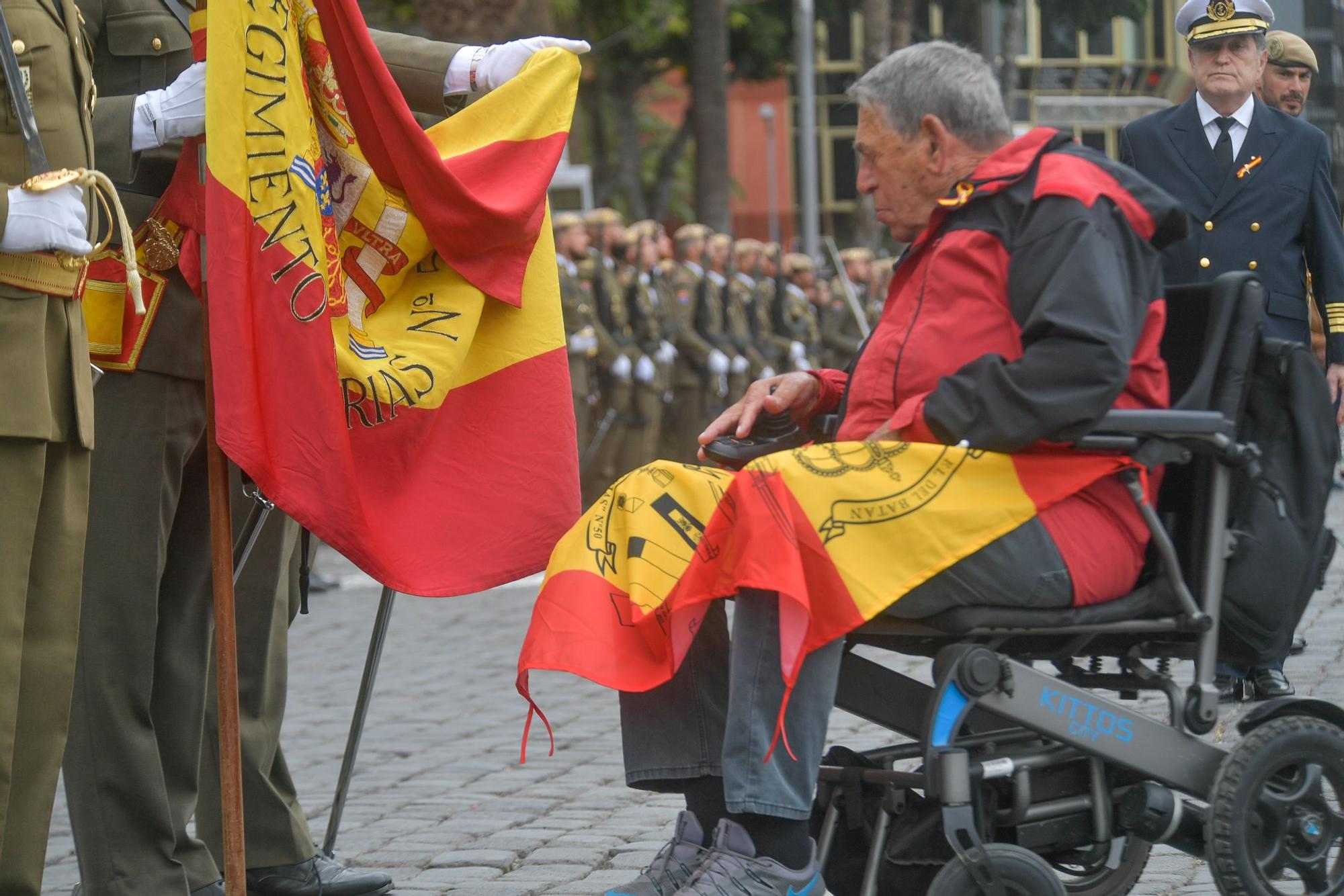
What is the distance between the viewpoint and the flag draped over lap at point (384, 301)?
139 inches

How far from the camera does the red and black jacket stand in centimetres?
321

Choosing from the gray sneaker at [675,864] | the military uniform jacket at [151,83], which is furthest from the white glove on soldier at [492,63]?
the gray sneaker at [675,864]

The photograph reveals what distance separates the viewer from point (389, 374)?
3.83 meters

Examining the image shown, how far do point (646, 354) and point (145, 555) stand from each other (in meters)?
12.5

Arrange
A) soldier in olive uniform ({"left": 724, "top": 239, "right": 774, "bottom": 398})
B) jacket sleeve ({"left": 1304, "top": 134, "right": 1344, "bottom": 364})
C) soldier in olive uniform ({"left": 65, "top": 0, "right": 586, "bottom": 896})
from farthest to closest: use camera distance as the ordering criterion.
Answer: soldier in olive uniform ({"left": 724, "top": 239, "right": 774, "bottom": 398})
jacket sleeve ({"left": 1304, "top": 134, "right": 1344, "bottom": 364})
soldier in olive uniform ({"left": 65, "top": 0, "right": 586, "bottom": 896})

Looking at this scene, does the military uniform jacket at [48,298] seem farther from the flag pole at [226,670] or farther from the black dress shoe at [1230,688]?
the black dress shoe at [1230,688]

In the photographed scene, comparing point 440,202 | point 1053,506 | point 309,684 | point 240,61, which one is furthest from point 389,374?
point 309,684

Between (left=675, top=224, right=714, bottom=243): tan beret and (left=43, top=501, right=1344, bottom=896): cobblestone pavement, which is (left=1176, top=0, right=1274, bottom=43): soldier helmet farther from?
(left=675, top=224, right=714, bottom=243): tan beret

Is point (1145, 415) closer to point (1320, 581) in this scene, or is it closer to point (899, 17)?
point (1320, 581)

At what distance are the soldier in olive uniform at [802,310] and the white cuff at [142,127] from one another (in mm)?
Result: 15481

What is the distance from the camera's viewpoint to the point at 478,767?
5668mm

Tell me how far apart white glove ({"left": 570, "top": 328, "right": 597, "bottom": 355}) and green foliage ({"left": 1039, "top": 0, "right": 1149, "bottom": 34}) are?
427cm

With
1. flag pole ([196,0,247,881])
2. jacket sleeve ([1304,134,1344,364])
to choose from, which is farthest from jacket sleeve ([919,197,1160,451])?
jacket sleeve ([1304,134,1344,364])

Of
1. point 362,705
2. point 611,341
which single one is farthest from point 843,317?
point 362,705
